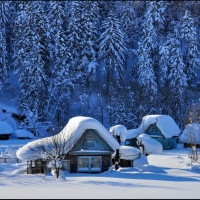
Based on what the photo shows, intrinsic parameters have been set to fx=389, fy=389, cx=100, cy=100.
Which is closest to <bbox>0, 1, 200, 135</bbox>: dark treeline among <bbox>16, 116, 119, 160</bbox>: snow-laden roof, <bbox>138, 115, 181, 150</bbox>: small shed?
<bbox>138, 115, 181, 150</bbox>: small shed

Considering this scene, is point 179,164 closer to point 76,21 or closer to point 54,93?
point 54,93

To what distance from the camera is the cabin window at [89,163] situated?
95.7 feet

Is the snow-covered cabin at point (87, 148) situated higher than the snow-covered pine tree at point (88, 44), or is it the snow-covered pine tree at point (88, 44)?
the snow-covered pine tree at point (88, 44)

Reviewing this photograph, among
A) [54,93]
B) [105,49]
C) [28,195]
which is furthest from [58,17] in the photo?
[28,195]

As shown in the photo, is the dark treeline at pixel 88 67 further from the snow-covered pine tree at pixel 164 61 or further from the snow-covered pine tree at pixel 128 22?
the snow-covered pine tree at pixel 128 22

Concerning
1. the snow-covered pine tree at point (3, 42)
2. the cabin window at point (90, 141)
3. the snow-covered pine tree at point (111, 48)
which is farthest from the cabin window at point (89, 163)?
the snow-covered pine tree at point (111, 48)

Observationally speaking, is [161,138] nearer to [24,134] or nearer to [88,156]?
[24,134]

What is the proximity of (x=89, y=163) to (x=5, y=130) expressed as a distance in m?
23.1

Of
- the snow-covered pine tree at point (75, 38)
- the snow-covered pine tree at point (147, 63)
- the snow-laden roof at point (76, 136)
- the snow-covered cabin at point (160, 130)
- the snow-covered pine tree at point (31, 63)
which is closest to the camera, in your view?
the snow-laden roof at point (76, 136)

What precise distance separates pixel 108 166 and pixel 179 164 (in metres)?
8.37

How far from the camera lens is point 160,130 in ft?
165

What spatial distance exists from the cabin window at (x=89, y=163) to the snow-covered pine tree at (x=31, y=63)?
23688 millimetres

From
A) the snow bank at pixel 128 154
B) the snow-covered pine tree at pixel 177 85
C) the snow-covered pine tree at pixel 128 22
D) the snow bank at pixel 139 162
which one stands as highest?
the snow-covered pine tree at pixel 128 22

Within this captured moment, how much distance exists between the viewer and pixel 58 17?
61.9 metres
